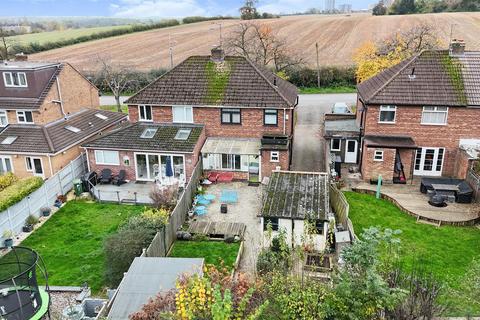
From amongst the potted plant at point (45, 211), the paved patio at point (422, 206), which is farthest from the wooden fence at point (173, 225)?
the paved patio at point (422, 206)

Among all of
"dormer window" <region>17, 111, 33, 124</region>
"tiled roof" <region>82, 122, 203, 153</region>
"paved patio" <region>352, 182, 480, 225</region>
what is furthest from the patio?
"paved patio" <region>352, 182, 480, 225</region>

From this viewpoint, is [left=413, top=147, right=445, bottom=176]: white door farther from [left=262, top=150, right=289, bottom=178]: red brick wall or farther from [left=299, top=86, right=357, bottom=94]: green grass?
[left=299, top=86, right=357, bottom=94]: green grass

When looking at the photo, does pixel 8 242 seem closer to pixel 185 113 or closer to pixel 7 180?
pixel 7 180

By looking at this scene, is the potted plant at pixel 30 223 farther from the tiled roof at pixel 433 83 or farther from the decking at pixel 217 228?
the tiled roof at pixel 433 83

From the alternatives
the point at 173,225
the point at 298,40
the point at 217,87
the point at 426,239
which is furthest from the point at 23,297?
the point at 298,40

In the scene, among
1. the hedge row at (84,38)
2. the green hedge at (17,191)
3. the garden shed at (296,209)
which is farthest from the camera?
the hedge row at (84,38)

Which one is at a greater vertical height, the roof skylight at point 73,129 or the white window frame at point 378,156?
the roof skylight at point 73,129
